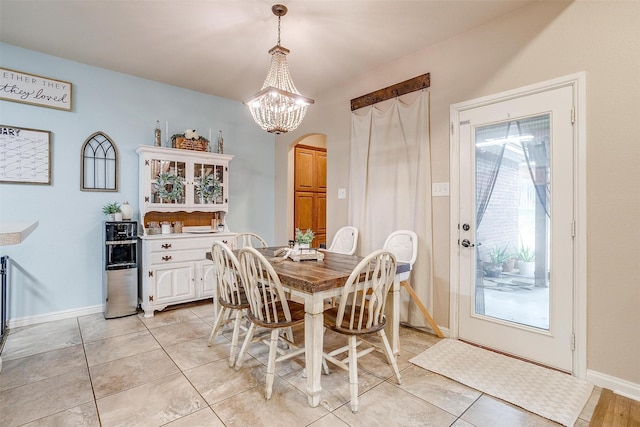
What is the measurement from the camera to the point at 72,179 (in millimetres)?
3426

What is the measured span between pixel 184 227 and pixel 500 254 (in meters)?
3.59

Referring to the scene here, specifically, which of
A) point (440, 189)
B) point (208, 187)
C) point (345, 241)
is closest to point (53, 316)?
point (208, 187)

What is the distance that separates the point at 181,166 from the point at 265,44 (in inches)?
70.4

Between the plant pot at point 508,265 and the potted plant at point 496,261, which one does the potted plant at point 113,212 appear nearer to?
the potted plant at point 496,261

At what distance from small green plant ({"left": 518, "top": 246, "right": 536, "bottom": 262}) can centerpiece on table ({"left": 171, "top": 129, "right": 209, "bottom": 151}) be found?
12.0ft

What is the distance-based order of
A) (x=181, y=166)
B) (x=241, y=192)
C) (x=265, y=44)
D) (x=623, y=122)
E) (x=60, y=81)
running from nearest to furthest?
(x=623, y=122), (x=265, y=44), (x=60, y=81), (x=181, y=166), (x=241, y=192)

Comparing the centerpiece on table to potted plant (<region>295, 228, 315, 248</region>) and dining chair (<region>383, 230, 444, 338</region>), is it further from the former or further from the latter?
dining chair (<region>383, 230, 444, 338</region>)

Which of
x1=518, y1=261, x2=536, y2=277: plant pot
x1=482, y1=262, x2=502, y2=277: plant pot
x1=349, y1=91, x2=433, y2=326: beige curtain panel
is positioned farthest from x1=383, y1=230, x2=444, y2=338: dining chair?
x1=518, y1=261, x2=536, y2=277: plant pot

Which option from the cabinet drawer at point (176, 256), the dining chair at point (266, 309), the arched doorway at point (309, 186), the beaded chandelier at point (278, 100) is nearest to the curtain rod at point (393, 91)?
the beaded chandelier at point (278, 100)

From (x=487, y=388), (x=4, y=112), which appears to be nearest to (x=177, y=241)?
(x=4, y=112)

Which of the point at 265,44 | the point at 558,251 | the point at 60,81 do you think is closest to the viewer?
the point at 558,251

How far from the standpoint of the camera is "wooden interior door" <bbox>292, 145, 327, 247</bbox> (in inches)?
211

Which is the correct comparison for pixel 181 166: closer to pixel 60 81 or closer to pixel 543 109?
pixel 60 81

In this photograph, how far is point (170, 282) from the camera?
3572 millimetres
